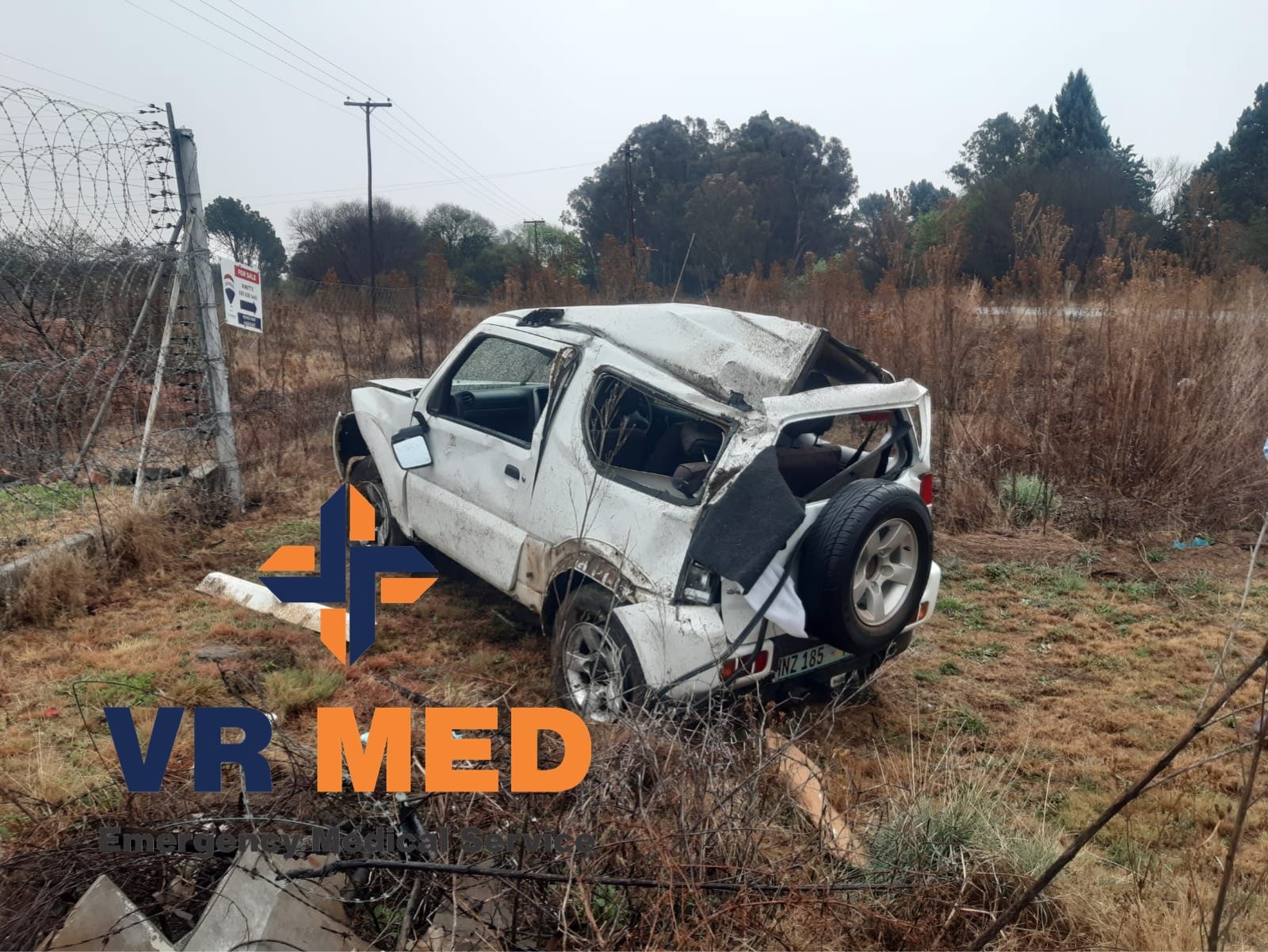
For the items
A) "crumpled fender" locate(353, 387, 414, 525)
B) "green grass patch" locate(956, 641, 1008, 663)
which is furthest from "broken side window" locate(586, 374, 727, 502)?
"green grass patch" locate(956, 641, 1008, 663)

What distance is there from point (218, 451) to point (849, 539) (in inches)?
229

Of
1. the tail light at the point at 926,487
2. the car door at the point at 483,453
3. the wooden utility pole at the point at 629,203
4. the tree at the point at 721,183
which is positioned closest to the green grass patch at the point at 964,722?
the tail light at the point at 926,487

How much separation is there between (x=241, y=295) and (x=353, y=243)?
110ft

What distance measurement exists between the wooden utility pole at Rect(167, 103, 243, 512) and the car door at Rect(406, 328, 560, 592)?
2727 millimetres

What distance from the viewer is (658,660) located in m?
3.28

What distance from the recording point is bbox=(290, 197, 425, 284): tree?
36156 millimetres

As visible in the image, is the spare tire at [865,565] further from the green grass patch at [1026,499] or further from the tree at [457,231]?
the tree at [457,231]

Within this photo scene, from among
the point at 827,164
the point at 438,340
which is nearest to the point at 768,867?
the point at 438,340

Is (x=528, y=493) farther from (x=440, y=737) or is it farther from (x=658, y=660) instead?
(x=440, y=737)

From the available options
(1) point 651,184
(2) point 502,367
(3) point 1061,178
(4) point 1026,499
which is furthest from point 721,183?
(2) point 502,367

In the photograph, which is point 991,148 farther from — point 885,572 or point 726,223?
point 885,572

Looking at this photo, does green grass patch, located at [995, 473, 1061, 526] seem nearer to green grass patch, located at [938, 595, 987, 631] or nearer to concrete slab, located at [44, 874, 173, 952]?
green grass patch, located at [938, 595, 987, 631]

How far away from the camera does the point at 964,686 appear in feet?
14.5

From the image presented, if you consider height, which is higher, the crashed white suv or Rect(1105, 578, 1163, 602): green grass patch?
the crashed white suv
